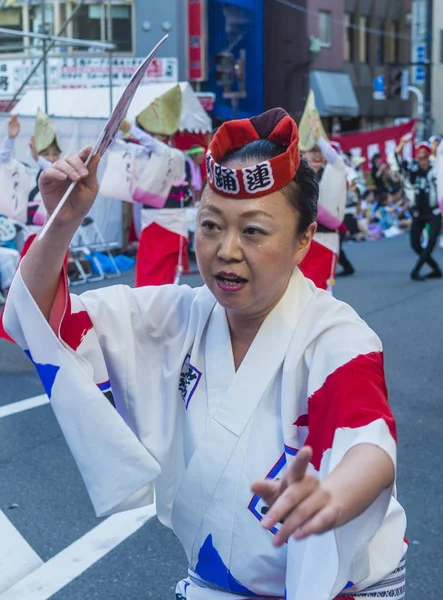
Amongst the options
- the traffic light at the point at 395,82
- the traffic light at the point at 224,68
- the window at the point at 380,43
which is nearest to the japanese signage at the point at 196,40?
the traffic light at the point at 224,68

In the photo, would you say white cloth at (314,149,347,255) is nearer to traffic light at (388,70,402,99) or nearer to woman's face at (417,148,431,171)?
woman's face at (417,148,431,171)

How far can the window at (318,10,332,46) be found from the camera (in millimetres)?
33000

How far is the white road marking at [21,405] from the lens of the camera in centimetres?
562

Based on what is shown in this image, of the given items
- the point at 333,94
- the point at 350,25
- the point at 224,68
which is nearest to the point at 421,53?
the point at 350,25

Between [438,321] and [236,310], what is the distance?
730 centimetres

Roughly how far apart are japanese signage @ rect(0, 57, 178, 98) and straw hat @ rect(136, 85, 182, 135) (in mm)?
8080

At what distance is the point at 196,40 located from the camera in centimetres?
2175

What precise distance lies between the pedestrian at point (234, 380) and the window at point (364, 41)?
35.7 metres

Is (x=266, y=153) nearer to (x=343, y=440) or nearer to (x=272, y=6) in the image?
(x=343, y=440)

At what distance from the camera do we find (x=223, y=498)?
1782mm

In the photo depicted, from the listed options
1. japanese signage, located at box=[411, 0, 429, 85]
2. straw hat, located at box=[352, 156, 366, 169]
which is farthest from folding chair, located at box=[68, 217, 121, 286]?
japanese signage, located at box=[411, 0, 429, 85]

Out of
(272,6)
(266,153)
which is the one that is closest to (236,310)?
(266,153)

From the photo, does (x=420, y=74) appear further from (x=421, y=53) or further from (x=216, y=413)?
(x=216, y=413)

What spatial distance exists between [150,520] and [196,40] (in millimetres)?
19037
